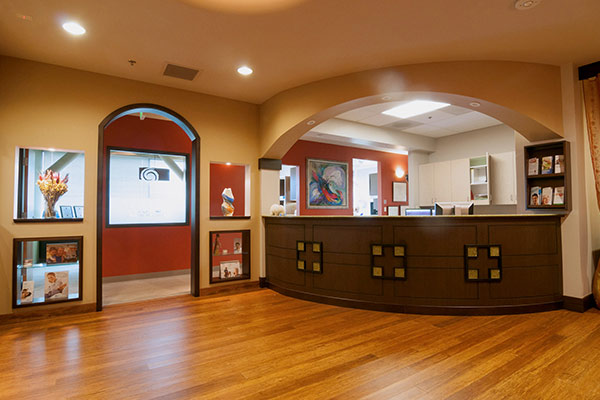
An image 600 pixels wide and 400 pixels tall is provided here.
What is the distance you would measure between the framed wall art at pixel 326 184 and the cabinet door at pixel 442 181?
213 centimetres

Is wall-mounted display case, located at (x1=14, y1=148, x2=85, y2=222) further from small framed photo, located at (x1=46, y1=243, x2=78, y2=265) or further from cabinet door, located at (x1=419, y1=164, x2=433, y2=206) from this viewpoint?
cabinet door, located at (x1=419, y1=164, x2=433, y2=206)

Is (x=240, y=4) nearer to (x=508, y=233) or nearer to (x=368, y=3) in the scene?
(x=368, y=3)

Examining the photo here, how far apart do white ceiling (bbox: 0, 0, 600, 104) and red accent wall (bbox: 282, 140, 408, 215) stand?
3.69m

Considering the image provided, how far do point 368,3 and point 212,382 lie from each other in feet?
10.3

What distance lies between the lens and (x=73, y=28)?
3.20 m

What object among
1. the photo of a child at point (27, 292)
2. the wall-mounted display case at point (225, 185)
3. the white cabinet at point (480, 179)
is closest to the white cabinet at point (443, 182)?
the white cabinet at point (480, 179)

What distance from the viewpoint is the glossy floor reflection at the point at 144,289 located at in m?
4.69

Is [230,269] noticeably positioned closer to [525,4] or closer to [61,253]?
[61,253]

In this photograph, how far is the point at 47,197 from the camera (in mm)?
4016

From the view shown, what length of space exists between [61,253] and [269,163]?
3.01 meters

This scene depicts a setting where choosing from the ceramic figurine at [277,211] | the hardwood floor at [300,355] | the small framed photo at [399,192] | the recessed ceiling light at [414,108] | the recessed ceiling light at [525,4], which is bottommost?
the hardwood floor at [300,355]

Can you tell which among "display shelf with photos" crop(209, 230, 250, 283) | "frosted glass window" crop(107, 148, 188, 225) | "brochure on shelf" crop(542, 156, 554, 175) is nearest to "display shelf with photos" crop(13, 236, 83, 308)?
"display shelf with photos" crop(209, 230, 250, 283)

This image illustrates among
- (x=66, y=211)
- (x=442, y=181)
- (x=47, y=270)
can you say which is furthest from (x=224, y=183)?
(x=442, y=181)

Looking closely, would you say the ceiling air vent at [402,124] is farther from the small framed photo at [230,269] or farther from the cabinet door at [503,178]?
the small framed photo at [230,269]
